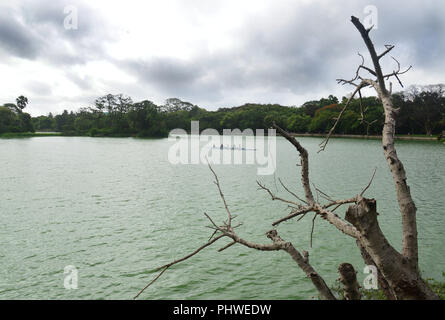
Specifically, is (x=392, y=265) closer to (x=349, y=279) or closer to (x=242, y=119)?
(x=349, y=279)

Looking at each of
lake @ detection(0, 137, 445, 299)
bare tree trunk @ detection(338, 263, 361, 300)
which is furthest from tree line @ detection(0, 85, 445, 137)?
bare tree trunk @ detection(338, 263, 361, 300)

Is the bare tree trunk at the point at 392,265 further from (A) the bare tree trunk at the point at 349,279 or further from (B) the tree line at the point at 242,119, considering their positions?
(B) the tree line at the point at 242,119

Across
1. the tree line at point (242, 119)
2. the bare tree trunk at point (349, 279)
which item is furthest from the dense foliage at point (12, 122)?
the bare tree trunk at point (349, 279)

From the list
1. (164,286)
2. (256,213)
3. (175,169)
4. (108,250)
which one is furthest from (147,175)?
(164,286)

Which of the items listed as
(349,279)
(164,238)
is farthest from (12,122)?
(349,279)

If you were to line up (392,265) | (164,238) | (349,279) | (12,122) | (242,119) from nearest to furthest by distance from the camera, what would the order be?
1. (392,265)
2. (349,279)
3. (164,238)
4. (12,122)
5. (242,119)

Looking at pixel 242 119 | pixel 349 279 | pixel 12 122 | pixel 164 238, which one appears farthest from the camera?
pixel 242 119

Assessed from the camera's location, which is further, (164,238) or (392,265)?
(164,238)

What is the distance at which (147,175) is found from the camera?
2661 cm

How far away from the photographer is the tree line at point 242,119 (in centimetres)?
8242

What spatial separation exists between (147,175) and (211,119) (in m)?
124

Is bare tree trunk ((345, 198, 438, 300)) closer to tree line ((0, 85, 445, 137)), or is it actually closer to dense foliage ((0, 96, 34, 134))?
tree line ((0, 85, 445, 137))

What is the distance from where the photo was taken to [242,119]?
12162 centimetres
